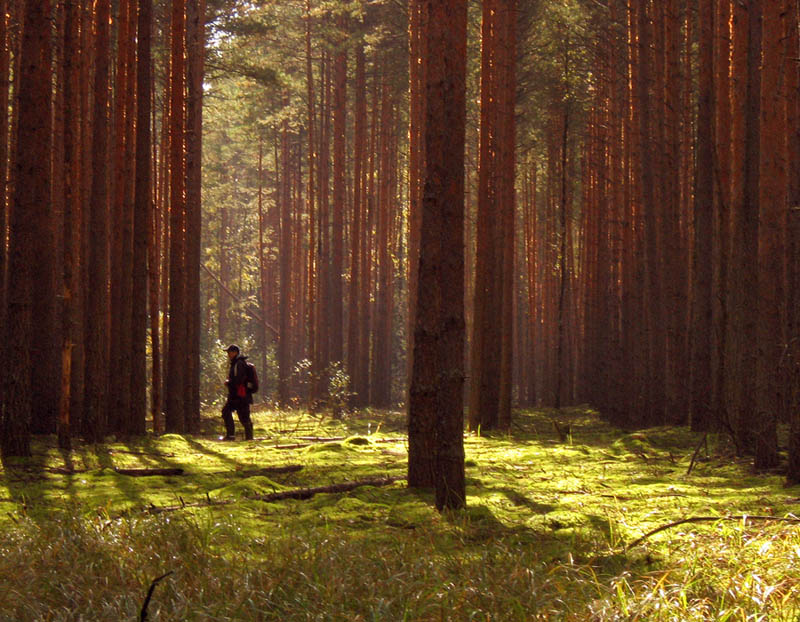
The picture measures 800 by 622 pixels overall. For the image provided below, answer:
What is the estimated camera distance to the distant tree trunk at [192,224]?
16.7 meters

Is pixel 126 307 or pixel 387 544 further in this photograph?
pixel 126 307

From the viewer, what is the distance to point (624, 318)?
21016 millimetres

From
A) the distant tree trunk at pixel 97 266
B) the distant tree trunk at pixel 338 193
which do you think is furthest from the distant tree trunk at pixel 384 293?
the distant tree trunk at pixel 97 266

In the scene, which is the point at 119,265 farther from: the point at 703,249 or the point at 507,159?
the point at 703,249

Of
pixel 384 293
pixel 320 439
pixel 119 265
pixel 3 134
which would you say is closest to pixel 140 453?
pixel 119 265

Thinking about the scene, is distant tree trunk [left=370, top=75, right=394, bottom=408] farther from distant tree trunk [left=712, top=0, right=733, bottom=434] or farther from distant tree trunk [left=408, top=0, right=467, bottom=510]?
distant tree trunk [left=408, top=0, right=467, bottom=510]

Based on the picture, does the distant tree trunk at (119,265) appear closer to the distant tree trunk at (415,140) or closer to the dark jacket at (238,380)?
the dark jacket at (238,380)

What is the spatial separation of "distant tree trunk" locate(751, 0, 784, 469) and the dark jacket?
8056 millimetres

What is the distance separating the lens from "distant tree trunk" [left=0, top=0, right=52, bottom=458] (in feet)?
30.8

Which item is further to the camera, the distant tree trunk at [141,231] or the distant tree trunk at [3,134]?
the distant tree trunk at [141,231]

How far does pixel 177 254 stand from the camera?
51.6 ft

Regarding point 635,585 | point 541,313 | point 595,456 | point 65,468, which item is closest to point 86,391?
point 65,468

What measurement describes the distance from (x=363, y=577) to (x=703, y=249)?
39.7 feet

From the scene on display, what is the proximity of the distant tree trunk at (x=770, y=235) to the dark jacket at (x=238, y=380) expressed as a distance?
317 inches
